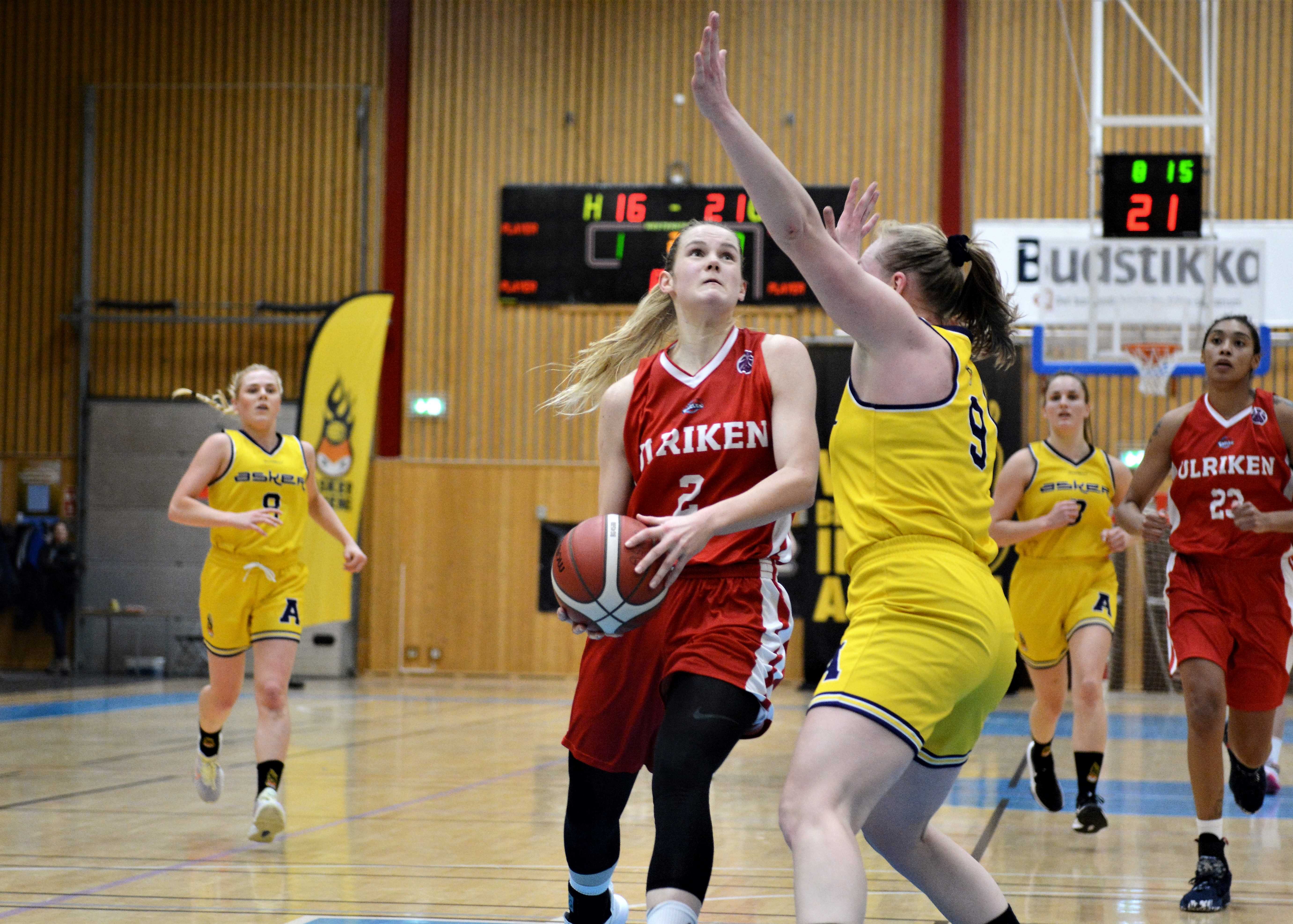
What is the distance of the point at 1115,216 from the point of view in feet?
37.2

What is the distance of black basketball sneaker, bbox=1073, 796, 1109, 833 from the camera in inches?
222

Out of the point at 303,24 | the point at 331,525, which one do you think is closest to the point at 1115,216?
the point at 331,525

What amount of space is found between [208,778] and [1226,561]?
13.4ft

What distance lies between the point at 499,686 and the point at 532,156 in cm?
627

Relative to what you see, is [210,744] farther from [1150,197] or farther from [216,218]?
[216,218]

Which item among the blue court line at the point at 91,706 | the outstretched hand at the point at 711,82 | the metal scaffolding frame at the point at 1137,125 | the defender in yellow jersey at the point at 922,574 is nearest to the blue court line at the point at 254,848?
the defender in yellow jersey at the point at 922,574

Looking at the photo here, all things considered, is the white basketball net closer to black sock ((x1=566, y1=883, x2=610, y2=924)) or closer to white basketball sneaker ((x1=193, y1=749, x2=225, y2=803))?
white basketball sneaker ((x1=193, y1=749, x2=225, y2=803))

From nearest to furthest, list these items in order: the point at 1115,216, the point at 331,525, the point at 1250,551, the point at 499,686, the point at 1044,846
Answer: the point at 1250,551, the point at 1044,846, the point at 331,525, the point at 1115,216, the point at 499,686

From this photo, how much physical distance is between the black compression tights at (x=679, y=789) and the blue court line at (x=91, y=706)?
8.22 m

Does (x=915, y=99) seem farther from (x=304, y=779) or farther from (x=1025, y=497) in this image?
(x=304, y=779)

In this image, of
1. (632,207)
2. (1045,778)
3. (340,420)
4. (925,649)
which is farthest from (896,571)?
(632,207)

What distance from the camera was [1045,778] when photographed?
20.0 ft

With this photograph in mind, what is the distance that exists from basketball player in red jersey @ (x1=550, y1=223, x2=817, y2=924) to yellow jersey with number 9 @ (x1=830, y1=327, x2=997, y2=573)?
339 millimetres

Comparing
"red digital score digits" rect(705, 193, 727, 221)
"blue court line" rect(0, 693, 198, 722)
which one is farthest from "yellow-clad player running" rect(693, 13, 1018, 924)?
"red digital score digits" rect(705, 193, 727, 221)
